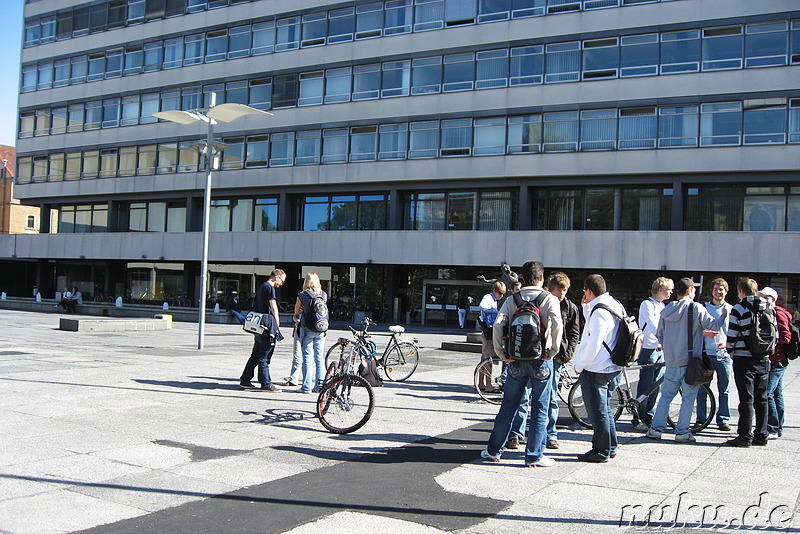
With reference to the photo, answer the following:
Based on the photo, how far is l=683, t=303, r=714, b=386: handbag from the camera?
7.82 m

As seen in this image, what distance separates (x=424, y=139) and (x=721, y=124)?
1365 centimetres

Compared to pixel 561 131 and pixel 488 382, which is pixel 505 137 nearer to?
pixel 561 131

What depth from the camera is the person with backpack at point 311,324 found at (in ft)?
34.7

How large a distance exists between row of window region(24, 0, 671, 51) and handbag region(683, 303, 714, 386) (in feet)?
91.4

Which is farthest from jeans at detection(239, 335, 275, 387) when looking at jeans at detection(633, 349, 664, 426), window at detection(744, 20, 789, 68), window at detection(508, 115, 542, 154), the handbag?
window at detection(744, 20, 789, 68)

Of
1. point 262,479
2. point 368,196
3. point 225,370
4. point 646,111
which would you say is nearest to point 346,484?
point 262,479

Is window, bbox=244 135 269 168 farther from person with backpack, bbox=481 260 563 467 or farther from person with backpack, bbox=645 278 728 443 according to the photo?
person with backpack, bbox=481 260 563 467

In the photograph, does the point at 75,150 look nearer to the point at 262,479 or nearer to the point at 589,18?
the point at 589,18

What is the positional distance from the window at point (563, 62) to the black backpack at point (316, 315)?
85.1ft

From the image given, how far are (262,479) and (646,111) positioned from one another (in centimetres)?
2968

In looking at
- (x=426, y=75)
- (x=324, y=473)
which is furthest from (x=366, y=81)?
(x=324, y=473)

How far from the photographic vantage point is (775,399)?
8.48 m

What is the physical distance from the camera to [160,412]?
356 inches

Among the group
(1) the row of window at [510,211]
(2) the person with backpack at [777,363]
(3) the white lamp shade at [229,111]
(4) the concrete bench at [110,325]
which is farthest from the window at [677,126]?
(2) the person with backpack at [777,363]
